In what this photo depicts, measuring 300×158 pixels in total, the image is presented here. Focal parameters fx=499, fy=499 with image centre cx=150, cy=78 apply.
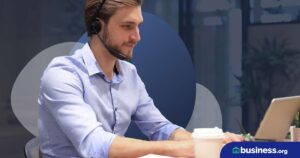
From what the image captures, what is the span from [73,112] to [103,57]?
363 mm

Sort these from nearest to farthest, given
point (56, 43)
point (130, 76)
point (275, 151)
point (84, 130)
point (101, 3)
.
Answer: point (275, 151) → point (84, 130) → point (101, 3) → point (130, 76) → point (56, 43)

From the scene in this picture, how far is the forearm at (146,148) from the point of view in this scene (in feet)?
4.90

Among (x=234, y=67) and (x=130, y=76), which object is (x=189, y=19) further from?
(x=130, y=76)

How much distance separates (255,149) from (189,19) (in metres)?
2.31

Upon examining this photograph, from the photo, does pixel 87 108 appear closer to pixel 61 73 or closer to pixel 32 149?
pixel 61 73

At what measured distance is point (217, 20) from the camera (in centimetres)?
327

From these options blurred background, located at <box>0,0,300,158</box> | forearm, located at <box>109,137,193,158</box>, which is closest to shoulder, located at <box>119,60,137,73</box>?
forearm, located at <box>109,137,193,158</box>

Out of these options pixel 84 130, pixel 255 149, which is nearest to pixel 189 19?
pixel 84 130

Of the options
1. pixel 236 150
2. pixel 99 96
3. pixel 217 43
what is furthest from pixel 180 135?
pixel 217 43

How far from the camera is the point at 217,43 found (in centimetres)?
327

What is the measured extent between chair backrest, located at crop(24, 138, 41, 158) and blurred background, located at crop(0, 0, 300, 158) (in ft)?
4.05

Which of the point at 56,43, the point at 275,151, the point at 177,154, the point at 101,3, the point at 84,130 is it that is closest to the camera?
the point at 275,151

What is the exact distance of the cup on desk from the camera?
1357 millimetres

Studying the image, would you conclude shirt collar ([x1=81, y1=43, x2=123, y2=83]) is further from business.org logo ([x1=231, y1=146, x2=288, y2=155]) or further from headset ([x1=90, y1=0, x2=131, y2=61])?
business.org logo ([x1=231, y1=146, x2=288, y2=155])
